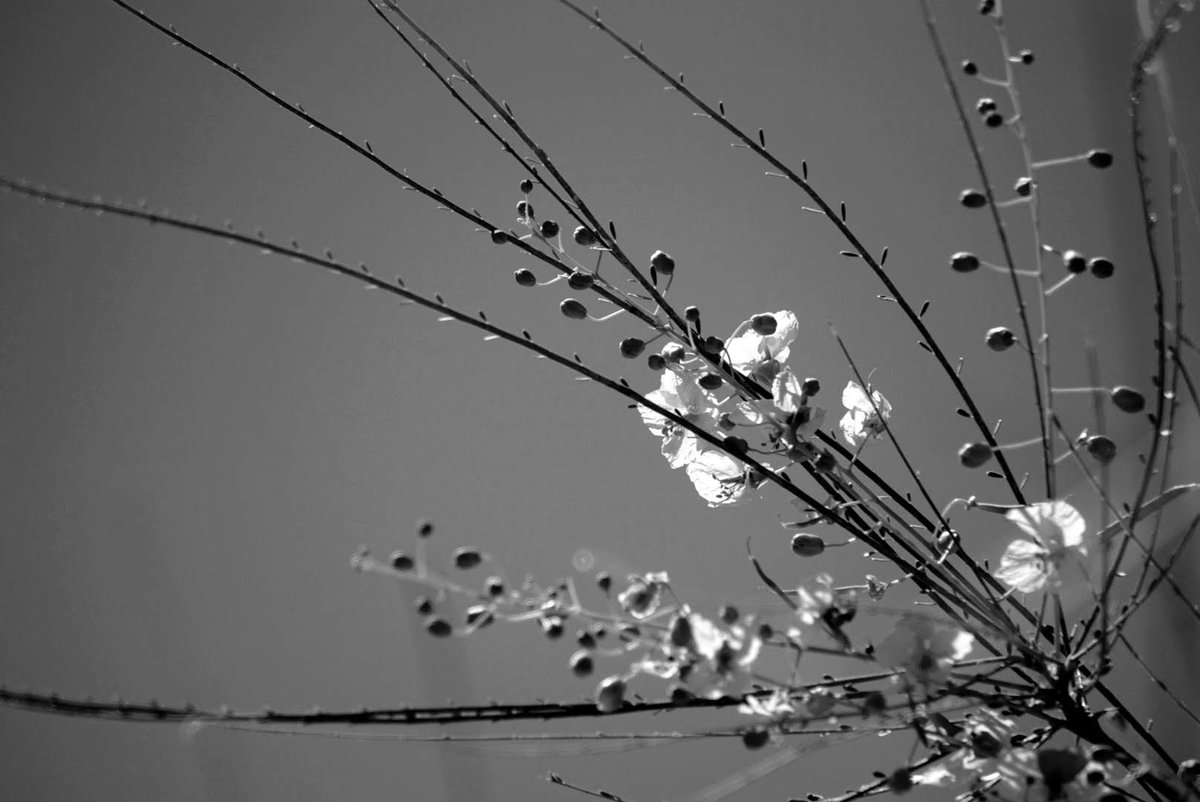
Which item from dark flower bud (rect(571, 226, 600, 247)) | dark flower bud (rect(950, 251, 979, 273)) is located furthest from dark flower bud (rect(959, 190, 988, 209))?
dark flower bud (rect(571, 226, 600, 247))

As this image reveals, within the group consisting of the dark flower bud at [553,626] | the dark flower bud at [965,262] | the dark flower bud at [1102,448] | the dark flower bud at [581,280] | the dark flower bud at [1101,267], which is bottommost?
the dark flower bud at [553,626]

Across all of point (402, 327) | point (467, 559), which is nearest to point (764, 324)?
point (467, 559)

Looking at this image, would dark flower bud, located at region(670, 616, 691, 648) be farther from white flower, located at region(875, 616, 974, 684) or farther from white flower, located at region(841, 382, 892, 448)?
white flower, located at region(841, 382, 892, 448)

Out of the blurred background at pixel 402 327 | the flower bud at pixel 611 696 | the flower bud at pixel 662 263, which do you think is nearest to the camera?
the flower bud at pixel 611 696

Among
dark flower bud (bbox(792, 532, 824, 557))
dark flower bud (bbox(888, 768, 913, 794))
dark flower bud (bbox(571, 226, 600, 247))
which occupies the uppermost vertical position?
dark flower bud (bbox(571, 226, 600, 247))

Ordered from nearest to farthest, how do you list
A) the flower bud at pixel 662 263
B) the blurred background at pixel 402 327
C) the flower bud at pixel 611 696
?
the flower bud at pixel 611 696 < the flower bud at pixel 662 263 < the blurred background at pixel 402 327

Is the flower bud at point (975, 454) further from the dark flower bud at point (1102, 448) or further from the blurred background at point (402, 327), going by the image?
the blurred background at point (402, 327)

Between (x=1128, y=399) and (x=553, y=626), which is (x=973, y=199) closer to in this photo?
(x=1128, y=399)

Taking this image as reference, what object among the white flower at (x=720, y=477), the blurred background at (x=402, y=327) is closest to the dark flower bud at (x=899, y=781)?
the white flower at (x=720, y=477)
